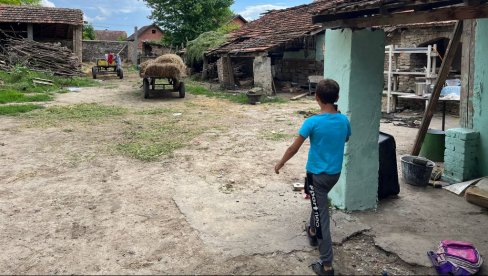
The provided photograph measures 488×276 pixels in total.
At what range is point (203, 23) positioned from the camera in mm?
35000

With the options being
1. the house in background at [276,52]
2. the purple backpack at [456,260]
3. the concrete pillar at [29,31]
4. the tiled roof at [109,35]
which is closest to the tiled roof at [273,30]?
the house in background at [276,52]

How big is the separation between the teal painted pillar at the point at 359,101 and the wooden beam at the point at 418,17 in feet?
0.35

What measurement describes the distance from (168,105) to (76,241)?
10092 millimetres

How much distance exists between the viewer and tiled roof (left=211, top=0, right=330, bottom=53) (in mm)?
16922

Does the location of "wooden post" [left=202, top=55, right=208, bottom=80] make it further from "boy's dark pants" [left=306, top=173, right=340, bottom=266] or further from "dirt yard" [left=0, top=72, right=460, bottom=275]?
"boy's dark pants" [left=306, top=173, right=340, bottom=266]

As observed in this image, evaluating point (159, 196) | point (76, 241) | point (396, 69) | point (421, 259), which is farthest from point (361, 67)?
point (396, 69)

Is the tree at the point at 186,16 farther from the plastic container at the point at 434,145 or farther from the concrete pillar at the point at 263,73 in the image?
the plastic container at the point at 434,145

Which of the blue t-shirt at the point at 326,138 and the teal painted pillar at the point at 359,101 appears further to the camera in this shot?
the teal painted pillar at the point at 359,101

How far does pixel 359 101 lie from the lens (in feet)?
14.8

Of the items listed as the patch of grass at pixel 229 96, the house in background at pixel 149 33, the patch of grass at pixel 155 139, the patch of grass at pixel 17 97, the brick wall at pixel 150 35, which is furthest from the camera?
the brick wall at pixel 150 35

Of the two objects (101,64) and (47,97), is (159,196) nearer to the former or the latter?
(47,97)

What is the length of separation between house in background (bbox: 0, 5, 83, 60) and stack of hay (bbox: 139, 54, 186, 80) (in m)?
12.9

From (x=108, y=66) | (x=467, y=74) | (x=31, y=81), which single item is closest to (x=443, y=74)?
(x=467, y=74)

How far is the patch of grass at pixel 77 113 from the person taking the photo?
417 inches
